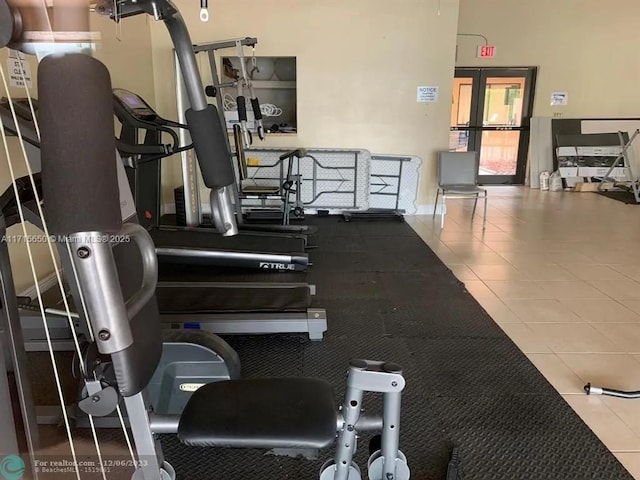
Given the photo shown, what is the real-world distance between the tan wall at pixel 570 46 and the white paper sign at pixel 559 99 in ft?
0.17

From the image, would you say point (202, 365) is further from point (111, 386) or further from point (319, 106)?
point (319, 106)

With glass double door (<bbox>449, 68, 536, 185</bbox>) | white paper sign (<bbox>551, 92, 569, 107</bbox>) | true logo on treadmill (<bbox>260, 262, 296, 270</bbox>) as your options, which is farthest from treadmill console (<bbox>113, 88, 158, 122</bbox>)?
white paper sign (<bbox>551, 92, 569, 107</bbox>)

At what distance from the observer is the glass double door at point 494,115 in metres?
7.39

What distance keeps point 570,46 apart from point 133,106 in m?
6.64

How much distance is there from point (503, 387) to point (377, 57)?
425cm

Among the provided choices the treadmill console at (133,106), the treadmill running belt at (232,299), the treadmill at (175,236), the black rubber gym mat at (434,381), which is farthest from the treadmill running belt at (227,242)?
the treadmill console at (133,106)

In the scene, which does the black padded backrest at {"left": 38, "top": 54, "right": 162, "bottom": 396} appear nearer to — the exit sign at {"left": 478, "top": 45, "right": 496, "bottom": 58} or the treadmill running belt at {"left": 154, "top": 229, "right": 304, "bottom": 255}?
the treadmill running belt at {"left": 154, "top": 229, "right": 304, "bottom": 255}

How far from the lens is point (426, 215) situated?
5.80 m

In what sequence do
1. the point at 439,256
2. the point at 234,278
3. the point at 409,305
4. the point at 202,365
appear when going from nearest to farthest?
1. the point at 202,365
2. the point at 409,305
3. the point at 234,278
4. the point at 439,256

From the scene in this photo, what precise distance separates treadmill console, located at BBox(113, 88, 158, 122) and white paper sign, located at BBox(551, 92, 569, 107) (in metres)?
6.34

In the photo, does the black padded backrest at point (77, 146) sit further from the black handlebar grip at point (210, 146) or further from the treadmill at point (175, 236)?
the treadmill at point (175, 236)

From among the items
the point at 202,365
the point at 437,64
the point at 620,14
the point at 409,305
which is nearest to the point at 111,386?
the point at 202,365

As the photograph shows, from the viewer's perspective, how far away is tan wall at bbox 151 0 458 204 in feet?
17.3

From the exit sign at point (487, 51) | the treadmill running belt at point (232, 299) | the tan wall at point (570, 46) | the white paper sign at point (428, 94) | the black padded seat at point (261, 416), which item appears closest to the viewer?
the black padded seat at point (261, 416)
